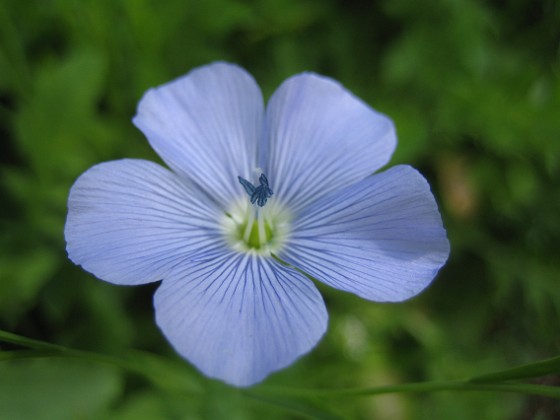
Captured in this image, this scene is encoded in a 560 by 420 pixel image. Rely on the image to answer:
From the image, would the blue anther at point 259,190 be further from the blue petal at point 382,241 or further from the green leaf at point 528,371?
the green leaf at point 528,371

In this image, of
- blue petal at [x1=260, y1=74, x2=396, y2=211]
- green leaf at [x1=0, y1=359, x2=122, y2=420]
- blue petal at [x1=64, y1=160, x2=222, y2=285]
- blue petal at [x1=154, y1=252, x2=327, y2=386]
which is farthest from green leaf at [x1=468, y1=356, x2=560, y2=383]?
green leaf at [x1=0, y1=359, x2=122, y2=420]

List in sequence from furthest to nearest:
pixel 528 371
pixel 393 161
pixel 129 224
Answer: pixel 393 161
pixel 129 224
pixel 528 371

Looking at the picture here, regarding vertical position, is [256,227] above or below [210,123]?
below

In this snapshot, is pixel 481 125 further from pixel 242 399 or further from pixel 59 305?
pixel 59 305

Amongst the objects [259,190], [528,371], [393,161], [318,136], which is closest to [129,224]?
[259,190]

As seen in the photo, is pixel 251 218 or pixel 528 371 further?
pixel 251 218

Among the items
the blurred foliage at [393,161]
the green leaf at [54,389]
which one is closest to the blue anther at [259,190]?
the blurred foliage at [393,161]

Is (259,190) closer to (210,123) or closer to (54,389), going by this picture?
(210,123)
